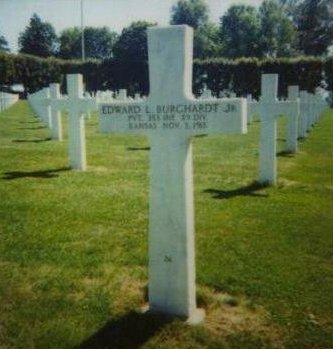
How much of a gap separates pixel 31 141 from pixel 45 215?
1042 cm

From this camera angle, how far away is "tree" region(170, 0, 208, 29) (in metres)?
79.9

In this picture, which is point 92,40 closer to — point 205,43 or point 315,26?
point 205,43

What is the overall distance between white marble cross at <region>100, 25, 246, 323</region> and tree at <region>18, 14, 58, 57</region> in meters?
77.3

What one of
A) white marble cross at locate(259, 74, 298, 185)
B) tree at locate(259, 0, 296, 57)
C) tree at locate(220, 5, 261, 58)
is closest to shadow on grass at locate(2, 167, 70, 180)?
white marble cross at locate(259, 74, 298, 185)

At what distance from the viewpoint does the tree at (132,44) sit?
6406 centimetres

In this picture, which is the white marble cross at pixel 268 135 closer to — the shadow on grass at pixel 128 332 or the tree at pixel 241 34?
the shadow on grass at pixel 128 332

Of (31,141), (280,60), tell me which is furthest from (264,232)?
(280,60)

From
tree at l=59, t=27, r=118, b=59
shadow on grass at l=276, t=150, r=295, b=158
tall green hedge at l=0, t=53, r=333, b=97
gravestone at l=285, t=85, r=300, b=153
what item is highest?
tree at l=59, t=27, r=118, b=59

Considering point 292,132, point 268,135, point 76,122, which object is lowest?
point 292,132

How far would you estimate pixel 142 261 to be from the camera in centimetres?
657

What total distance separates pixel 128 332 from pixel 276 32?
7262cm

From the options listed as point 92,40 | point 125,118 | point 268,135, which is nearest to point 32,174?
point 268,135

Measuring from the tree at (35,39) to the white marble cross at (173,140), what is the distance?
77.3m

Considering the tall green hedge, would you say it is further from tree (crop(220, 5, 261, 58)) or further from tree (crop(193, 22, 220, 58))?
tree (crop(193, 22, 220, 58))
